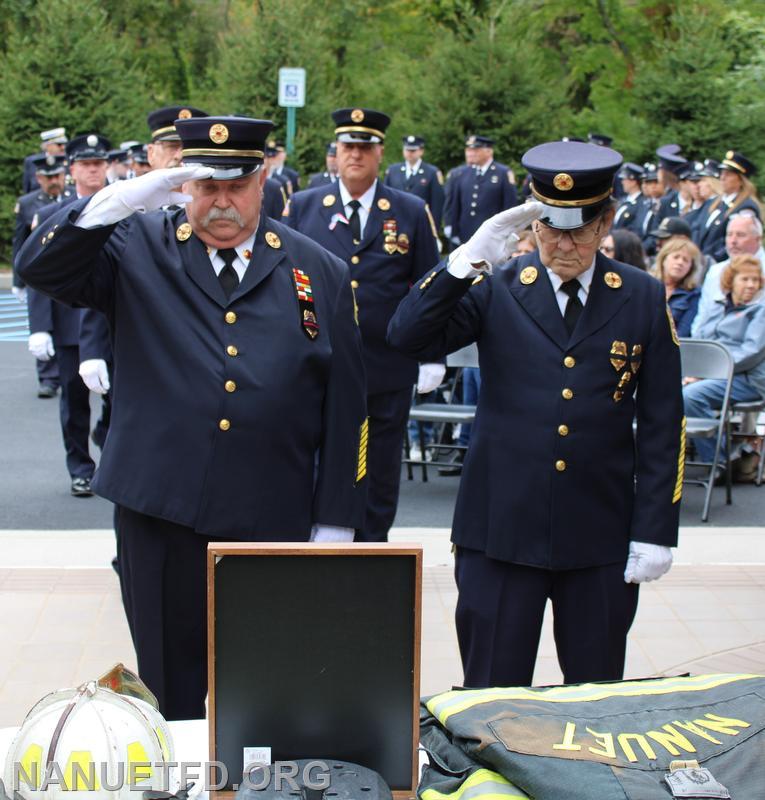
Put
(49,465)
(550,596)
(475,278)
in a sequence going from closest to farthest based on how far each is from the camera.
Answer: (475,278)
(550,596)
(49,465)

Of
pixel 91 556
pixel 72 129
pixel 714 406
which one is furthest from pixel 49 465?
pixel 72 129

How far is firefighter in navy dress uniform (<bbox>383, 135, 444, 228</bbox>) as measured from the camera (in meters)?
18.4

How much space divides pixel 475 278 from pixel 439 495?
4.91 meters

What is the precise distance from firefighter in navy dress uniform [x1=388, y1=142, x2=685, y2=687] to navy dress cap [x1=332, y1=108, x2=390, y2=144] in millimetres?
2983

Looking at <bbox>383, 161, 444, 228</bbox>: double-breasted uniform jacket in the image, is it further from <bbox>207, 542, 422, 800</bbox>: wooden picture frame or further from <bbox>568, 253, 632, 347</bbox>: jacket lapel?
<bbox>207, 542, 422, 800</bbox>: wooden picture frame

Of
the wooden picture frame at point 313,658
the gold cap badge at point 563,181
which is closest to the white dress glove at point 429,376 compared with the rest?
the gold cap badge at point 563,181

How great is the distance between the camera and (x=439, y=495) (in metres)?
8.10

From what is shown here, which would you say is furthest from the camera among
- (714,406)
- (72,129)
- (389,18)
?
(389,18)

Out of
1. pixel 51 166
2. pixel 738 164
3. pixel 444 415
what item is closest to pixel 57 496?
pixel 444 415

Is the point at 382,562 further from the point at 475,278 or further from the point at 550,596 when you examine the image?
the point at 550,596

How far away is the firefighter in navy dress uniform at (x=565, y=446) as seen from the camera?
134 inches

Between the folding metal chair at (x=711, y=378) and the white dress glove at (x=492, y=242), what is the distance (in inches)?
178

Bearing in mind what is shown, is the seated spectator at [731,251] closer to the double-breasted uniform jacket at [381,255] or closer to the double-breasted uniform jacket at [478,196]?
the double-breasted uniform jacket at [381,255]

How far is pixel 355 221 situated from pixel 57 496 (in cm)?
289
